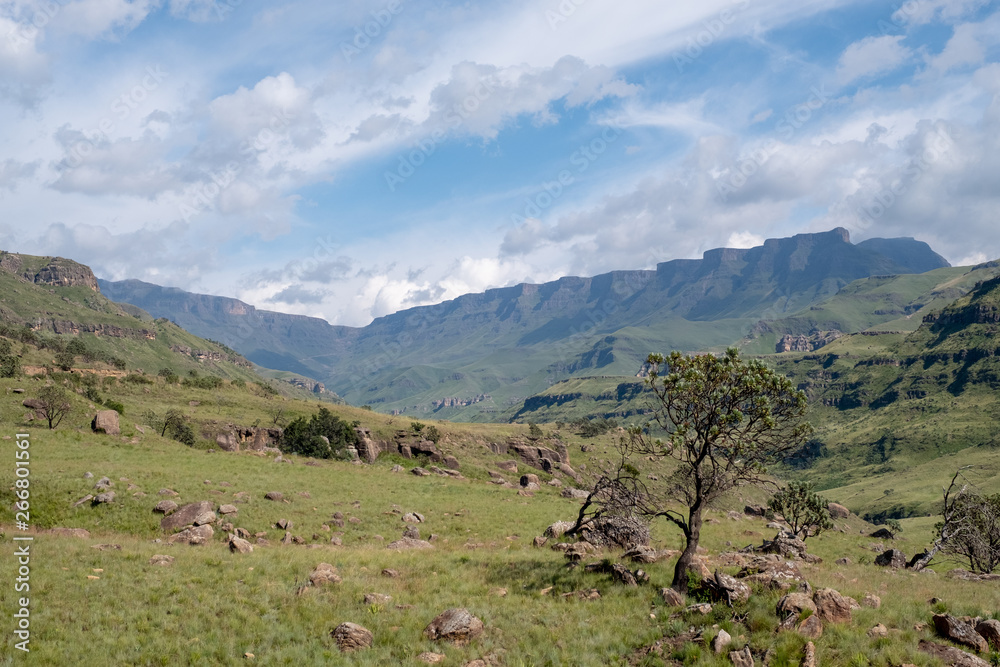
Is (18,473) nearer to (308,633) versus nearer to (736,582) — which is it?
(308,633)

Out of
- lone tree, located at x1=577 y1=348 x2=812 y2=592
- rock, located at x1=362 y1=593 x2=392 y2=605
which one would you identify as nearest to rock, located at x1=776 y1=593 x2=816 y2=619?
lone tree, located at x1=577 y1=348 x2=812 y2=592

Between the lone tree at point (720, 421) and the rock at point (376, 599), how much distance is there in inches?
430

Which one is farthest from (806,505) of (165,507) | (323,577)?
(165,507)

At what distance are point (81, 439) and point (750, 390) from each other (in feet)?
182

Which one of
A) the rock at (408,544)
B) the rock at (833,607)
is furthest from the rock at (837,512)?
the rock at (833,607)

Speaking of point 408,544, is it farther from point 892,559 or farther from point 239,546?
point 892,559

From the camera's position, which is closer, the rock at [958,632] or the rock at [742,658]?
the rock at [958,632]

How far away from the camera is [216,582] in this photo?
68.8ft

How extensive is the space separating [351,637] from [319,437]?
2514 inches

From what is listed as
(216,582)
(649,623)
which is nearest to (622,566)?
(649,623)

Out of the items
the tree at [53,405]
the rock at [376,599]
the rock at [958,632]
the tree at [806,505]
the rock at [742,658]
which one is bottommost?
the tree at [806,505]

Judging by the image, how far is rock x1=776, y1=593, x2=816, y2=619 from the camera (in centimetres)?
1658

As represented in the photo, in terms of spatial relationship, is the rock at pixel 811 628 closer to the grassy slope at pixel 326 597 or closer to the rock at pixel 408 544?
the grassy slope at pixel 326 597

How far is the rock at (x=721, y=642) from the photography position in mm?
16016
